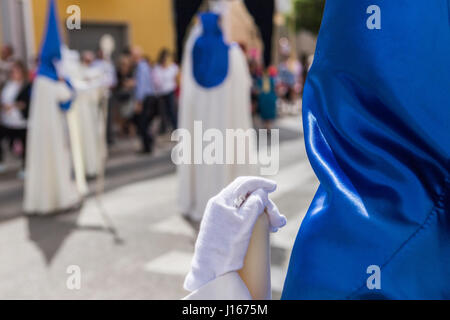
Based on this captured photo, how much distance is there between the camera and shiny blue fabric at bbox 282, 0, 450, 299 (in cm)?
98

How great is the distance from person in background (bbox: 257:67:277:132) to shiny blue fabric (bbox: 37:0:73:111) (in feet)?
27.0

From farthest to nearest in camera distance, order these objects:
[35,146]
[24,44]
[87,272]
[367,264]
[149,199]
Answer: [24,44], [149,199], [35,146], [87,272], [367,264]

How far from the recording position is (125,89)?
1145cm

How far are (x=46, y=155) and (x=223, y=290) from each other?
5.27m

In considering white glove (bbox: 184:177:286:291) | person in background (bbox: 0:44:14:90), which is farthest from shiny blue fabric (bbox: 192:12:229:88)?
person in background (bbox: 0:44:14:90)

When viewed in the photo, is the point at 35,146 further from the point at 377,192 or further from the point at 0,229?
the point at 377,192

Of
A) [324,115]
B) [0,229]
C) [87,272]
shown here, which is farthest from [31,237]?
[324,115]

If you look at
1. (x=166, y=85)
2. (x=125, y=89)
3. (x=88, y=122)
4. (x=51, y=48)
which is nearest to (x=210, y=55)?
(x=51, y=48)

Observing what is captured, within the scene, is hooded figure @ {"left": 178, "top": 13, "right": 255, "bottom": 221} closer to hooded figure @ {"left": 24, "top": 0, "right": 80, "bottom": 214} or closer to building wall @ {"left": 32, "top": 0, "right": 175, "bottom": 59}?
hooded figure @ {"left": 24, "top": 0, "right": 80, "bottom": 214}

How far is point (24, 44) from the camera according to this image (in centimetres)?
1321

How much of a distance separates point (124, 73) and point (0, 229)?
668 cm

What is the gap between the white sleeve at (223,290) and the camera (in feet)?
3.66

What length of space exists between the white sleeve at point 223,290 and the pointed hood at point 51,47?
17.4 ft
